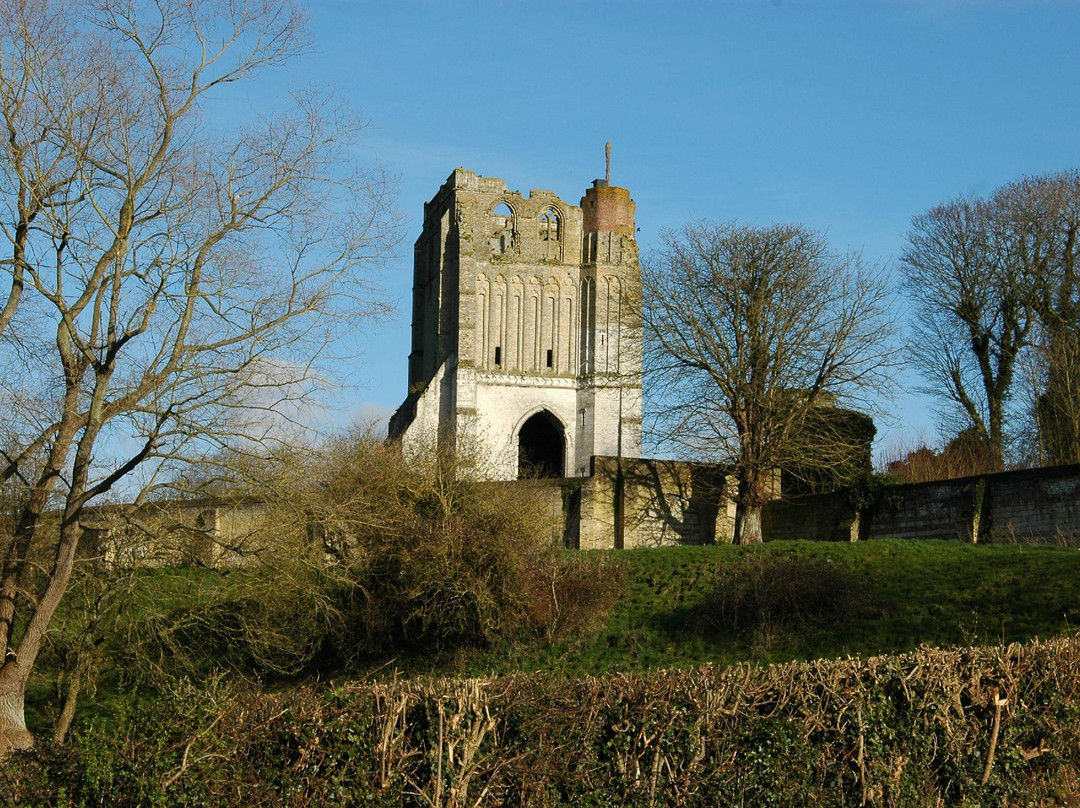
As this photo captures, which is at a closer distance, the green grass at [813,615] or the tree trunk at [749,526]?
the green grass at [813,615]

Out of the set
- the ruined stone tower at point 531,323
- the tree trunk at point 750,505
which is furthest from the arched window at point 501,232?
the tree trunk at point 750,505

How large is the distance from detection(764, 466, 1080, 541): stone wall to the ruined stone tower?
16.2 metres

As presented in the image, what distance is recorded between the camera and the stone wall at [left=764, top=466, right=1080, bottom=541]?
2219 centimetres

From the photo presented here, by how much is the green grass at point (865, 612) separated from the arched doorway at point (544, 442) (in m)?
23.8

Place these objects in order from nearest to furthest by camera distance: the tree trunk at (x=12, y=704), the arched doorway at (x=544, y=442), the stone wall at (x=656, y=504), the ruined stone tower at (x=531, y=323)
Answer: the tree trunk at (x=12, y=704), the stone wall at (x=656, y=504), the ruined stone tower at (x=531, y=323), the arched doorway at (x=544, y=442)

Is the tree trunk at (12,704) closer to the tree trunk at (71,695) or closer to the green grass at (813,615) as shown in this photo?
the green grass at (813,615)

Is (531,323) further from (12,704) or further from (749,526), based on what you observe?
(12,704)

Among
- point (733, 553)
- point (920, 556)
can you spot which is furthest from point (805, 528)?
point (920, 556)

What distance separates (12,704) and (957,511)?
17.5 meters

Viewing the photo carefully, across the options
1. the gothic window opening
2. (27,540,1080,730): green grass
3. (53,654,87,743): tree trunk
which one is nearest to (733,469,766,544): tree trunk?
(27,540,1080,730): green grass

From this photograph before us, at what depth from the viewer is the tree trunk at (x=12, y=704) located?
1229cm

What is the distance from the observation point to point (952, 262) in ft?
116

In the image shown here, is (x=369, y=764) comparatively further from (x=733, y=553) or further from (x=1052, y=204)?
(x=1052, y=204)

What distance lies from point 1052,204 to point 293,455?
2692 centimetres
